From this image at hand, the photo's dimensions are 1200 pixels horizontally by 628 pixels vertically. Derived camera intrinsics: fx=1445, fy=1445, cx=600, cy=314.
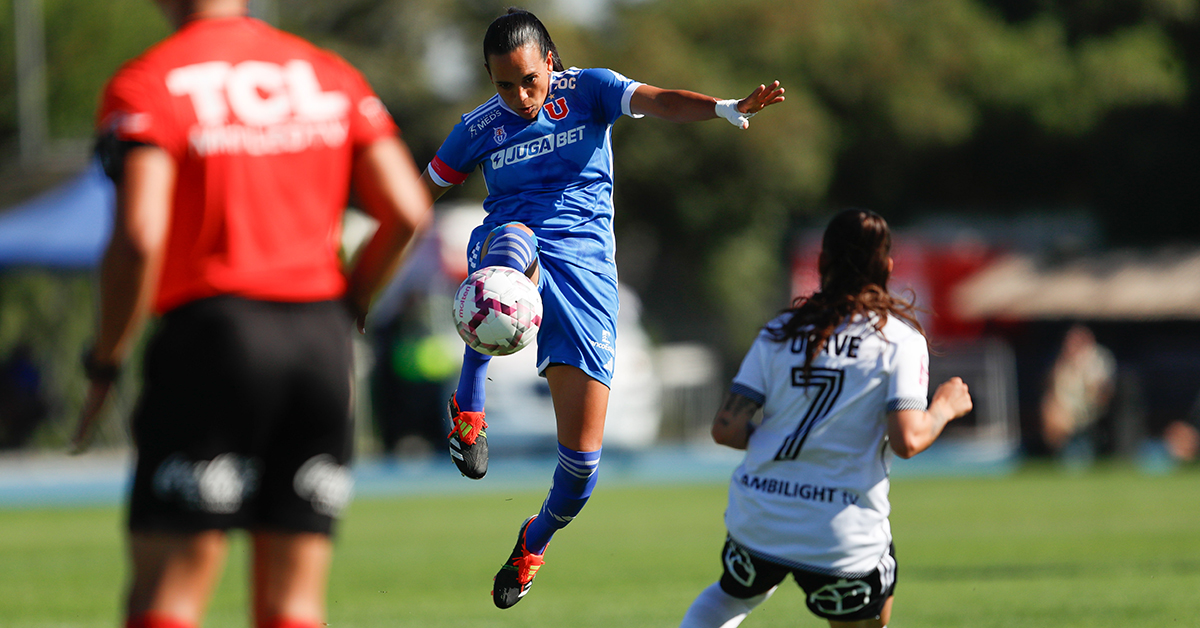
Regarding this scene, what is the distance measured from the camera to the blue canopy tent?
68.4 ft

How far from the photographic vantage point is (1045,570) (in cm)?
1045

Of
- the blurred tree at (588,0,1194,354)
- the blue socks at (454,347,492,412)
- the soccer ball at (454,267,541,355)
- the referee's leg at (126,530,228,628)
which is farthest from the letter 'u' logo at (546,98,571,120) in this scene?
the blurred tree at (588,0,1194,354)

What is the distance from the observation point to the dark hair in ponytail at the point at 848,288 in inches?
175

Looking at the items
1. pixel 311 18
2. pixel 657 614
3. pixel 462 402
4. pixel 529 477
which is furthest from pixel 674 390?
pixel 462 402

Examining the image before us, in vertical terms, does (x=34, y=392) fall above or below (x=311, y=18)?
below

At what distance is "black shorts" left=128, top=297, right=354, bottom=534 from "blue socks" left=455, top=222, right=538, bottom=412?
86.3 inches

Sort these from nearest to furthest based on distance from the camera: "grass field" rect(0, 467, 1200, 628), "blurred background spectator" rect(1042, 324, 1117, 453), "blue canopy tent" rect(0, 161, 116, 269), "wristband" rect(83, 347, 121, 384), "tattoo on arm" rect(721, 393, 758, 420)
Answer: "wristband" rect(83, 347, 121, 384), "tattoo on arm" rect(721, 393, 758, 420), "grass field" rect(0, 467, 1200, 628), "blue canopy tent" rect(0, 161, 116, 269), "blurred background spectator" rect(1042, 324, 1117, 453)

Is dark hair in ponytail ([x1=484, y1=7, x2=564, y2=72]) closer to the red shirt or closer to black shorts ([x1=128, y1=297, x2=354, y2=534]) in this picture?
the red shirt

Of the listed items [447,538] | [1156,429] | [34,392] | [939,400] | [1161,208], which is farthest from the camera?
[1161,208]

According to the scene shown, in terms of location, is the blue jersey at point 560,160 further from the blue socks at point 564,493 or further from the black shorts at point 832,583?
the black shorts at point 832,583

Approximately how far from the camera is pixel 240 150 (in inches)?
125

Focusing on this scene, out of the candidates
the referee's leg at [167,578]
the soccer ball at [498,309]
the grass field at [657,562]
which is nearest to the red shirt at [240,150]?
the referee's leg at [167,578]

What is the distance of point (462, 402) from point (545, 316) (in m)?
0.53

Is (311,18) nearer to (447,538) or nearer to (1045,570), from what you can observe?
(447,538)
